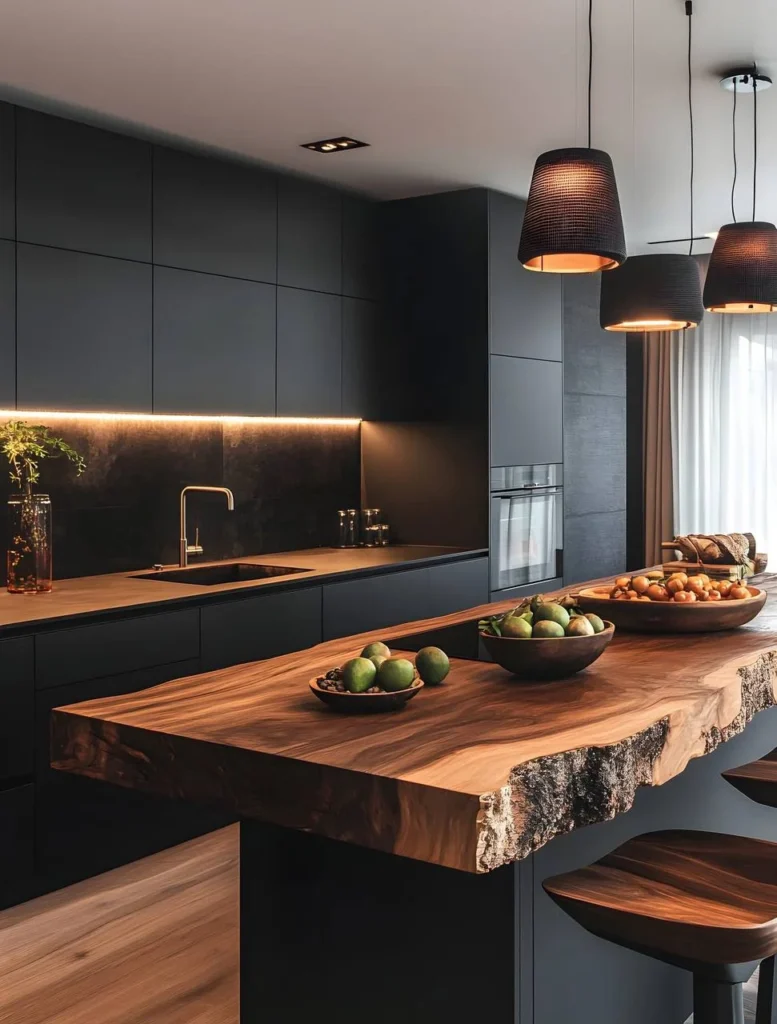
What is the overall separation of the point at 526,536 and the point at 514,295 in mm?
1228

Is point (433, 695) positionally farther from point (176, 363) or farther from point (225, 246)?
point (225, 246)

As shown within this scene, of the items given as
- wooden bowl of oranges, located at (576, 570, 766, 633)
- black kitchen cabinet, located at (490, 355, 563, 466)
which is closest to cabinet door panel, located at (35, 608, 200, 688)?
wooden bowl of oranges, located at (576, 570, 766, 633)

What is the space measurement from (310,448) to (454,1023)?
3.78m

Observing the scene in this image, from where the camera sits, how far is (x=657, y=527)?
7.57 m

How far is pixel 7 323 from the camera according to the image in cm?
375

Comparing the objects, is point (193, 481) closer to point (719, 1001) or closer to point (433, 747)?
point (433, 747)

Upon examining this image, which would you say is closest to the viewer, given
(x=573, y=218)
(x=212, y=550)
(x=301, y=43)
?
(x=573, y=218)

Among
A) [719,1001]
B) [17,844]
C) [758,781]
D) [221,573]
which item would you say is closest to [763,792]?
[758,781]

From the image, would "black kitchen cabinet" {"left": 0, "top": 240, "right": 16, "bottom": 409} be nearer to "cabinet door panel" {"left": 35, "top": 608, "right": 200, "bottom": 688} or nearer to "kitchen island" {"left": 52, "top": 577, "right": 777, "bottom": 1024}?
"cabinet door panel" {"left": 35, "top": 608, "right": 200, "bottom": 688}

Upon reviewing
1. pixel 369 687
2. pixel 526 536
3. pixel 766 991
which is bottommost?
pixel 766 991

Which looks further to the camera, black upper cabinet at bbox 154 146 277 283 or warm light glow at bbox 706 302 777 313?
black upper cabinet at bbox 154 146 277 283

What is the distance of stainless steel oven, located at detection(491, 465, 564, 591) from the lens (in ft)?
18.0

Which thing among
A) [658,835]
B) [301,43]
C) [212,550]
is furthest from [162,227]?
[658,835]

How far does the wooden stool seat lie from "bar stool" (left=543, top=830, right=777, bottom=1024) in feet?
1.32
